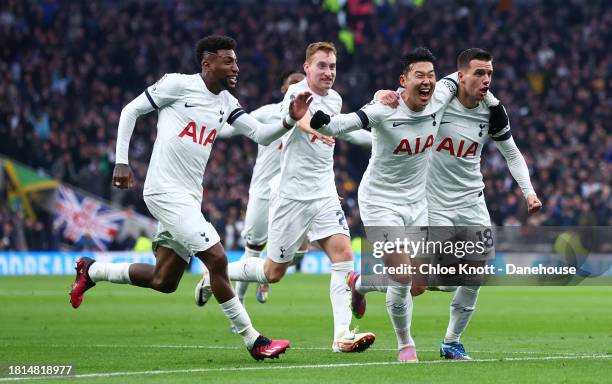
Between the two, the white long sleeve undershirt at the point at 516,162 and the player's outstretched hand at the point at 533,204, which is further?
the white long sleeve undershirt at the point at 516,162

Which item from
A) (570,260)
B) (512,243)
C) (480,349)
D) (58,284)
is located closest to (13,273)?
(58,284)

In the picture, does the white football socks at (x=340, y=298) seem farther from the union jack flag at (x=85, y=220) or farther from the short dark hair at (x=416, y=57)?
the union jack flag at (x=85, y=220)

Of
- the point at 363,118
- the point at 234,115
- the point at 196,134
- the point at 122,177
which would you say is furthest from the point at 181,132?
the point at 363,118

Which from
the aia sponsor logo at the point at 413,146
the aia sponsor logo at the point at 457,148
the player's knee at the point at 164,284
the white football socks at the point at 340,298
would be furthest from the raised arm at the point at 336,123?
the player's knee at the point at 164,284

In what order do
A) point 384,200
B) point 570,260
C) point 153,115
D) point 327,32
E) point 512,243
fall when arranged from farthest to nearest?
1. point 327,32
2. point 153,115
3. point 512,243
4. point 570,260
5. point 384,200

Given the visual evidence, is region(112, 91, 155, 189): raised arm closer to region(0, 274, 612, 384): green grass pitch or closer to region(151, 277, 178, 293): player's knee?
region(151, 277, 178, 293): player's knee

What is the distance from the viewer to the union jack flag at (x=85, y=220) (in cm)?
2867

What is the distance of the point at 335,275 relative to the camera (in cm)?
1068

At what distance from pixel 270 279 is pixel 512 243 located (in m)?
17.8

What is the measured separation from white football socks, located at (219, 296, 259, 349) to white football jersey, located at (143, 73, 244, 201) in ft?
2.98

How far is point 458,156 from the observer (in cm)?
1005

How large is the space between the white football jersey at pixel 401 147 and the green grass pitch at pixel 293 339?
4.39 ft

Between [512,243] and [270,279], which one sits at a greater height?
[270,279]

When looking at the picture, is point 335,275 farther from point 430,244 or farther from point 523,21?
point 523,21
